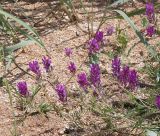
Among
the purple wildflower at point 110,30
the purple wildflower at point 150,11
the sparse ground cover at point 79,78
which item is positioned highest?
the purple wildflower at point 150,11

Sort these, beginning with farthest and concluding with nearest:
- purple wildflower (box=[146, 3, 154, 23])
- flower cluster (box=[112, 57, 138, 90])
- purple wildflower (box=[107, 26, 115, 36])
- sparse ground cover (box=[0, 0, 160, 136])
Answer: purple wildflower (box=[107, 26, 115, 36])
purple wildflower (box=[146, 3, 154, 23])
sparse ground cover (box=[0, 0, 160, 136])
flower cluster (box=[112, 57, 138, 90])

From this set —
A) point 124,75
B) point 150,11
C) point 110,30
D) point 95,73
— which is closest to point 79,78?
point 95,73

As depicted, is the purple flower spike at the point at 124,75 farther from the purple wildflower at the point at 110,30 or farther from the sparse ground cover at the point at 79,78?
the purple wildflower at the point at 110,30

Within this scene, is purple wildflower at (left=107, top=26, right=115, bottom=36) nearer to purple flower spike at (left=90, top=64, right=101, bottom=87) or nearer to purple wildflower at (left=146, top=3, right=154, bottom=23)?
purple wildflower at (left=146, top=3, right=154, bottom=23)

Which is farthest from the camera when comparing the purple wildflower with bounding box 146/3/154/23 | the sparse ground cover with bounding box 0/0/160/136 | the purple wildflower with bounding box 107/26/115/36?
the purple wildflower with bounding box 107/26/115/36

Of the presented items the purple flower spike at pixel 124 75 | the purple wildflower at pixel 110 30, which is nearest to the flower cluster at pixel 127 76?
the purple flower spike at pixel 124 75

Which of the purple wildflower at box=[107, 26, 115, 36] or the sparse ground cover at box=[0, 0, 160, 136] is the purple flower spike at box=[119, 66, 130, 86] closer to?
the sparse ground cover at box=[0, 0, 160, 136]

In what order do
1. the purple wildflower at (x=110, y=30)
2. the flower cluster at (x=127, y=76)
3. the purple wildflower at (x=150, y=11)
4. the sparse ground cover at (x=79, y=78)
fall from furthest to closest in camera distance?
1. the purple wildflower at (x=110, y=30)
2. the purple wildflower at (x=150, y=11)
3. the sparse ground cover at (x=79, y=78)
4. the flower cluster at (x=127, y=76)

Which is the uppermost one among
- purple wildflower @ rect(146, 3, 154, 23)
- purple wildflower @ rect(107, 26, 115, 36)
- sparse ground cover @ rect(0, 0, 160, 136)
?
purple wildflower @ rect(146, 3, 154, 23)

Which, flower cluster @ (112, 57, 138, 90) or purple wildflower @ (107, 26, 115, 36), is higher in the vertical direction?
purple wildflower @ (107, 26, 115, 36)

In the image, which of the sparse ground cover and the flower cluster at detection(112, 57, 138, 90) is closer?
the flower cluster at detection(112, 57, 138, 90)

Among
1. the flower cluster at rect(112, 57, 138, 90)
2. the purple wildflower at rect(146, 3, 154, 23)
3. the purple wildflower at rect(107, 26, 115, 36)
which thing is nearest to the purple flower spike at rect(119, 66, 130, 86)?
the flower cluster at rect(112, 57, 138, 90)

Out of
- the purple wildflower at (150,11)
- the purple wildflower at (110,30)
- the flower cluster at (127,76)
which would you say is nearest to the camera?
the flower cluster at (127,76)

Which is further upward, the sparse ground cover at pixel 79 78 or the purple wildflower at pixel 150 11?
the purple wildflower at pixel 150 11
